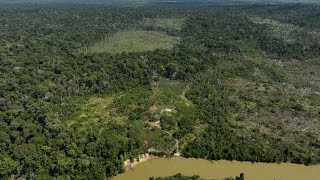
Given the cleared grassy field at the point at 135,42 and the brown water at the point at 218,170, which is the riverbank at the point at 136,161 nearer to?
the brown water at the point at 218,170

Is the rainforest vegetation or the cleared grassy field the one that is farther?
the cleared grassy field

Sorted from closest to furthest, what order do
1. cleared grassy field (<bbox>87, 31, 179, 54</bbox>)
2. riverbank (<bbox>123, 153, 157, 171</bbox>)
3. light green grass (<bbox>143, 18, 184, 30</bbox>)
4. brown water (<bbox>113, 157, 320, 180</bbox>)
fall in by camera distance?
brown water (<bbox>113, 157, 320, 180</bbox>) < riverbank (<bbox>123, 153, 157, 171</bbox>) < cleared grassy field (<bbox>87, 31, 179, 54</bbox>) < light green grass (<bbox>143, 18, 184, 30</bbox>)

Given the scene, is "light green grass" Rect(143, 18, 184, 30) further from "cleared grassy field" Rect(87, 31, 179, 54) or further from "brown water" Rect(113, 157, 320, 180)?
"brown water" Rect(113, 157, 320, 180)

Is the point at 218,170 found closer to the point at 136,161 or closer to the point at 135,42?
the point at 136,161

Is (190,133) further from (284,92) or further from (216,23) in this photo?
(216,23)

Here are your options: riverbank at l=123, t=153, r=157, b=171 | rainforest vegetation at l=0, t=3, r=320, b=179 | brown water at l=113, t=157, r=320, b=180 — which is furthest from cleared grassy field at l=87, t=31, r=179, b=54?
brown water at l=113, t=157, r=320, b=180

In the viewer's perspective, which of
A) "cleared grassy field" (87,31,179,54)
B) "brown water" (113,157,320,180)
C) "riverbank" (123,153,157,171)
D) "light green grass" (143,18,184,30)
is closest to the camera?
"brown water" (113,157,320,180)

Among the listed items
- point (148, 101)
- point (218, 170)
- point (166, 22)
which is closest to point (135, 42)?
point (166, 22)

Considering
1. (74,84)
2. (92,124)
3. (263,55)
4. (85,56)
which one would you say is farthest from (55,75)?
(263,55)
